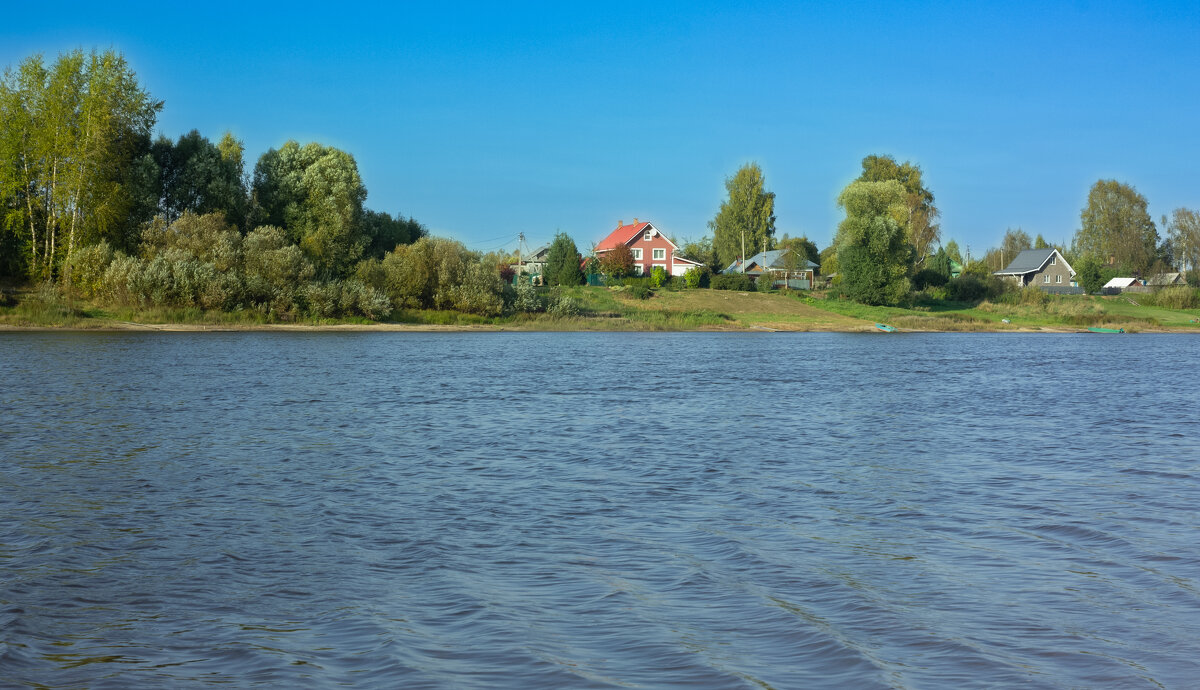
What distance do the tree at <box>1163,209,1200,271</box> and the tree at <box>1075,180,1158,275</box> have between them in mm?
2920

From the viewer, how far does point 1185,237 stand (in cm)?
13325

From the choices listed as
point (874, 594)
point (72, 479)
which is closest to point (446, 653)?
point (874, 594)

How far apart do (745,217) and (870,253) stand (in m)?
49.0

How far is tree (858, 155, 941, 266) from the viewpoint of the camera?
115m

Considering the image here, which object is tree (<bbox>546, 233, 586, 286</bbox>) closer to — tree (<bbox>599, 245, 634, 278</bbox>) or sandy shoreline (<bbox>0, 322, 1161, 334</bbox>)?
tree (<bbox>599, 245, 634, 278</bbox>)

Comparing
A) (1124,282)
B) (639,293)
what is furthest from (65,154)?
(1124,282)

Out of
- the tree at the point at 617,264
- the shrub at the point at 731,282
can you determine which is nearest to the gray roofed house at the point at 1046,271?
the shrub at the point at 731,282

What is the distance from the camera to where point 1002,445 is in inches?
713

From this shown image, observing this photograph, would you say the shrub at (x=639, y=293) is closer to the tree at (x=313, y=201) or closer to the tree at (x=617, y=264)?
the tree at (x=617, y=264)

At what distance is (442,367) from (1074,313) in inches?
2606

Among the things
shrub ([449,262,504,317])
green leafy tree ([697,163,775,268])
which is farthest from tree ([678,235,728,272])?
shrub ([449,262,504,317])

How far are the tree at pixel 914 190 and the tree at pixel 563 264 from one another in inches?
1723

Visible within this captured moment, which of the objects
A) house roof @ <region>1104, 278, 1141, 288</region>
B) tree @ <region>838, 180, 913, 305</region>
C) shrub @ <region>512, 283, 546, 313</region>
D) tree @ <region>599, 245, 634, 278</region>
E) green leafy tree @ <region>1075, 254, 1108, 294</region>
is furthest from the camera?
house roof @ <region>1104, 278, 1141, 288</region>

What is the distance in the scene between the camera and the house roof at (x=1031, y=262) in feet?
390
